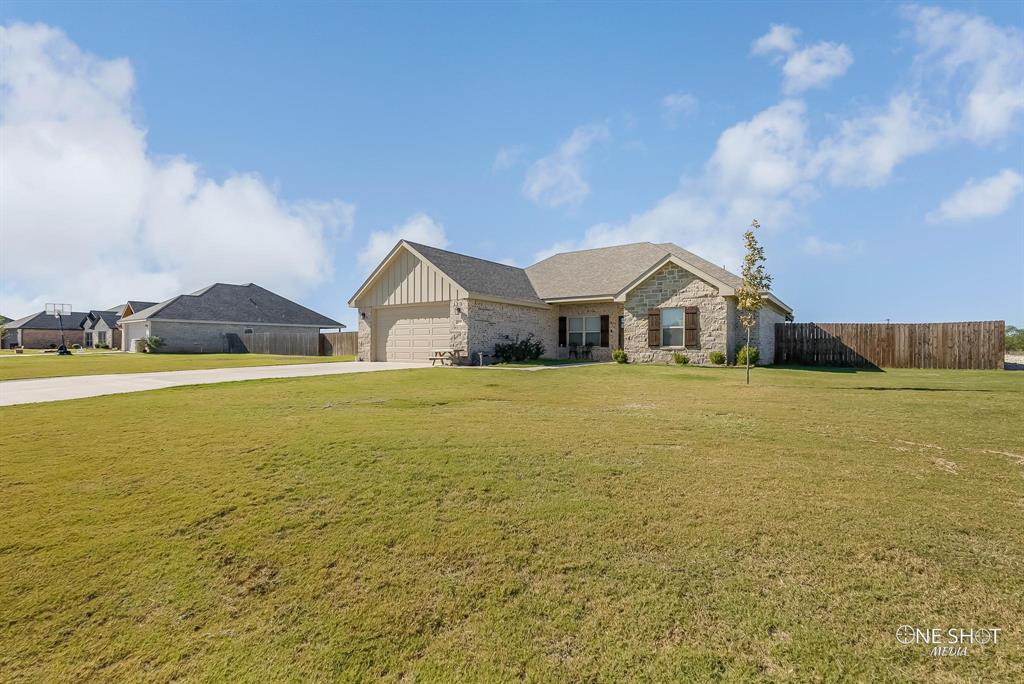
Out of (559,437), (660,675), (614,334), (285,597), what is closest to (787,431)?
(559,437)

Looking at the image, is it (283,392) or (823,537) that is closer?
(823,537)

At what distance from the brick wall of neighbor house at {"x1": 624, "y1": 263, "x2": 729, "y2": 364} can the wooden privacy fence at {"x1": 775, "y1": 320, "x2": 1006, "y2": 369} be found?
5.10 m

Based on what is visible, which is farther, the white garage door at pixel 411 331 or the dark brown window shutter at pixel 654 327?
the white garage door at pixel 411 331

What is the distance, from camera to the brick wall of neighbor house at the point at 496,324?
69.0 feet

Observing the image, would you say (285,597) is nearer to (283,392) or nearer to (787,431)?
(787,431)

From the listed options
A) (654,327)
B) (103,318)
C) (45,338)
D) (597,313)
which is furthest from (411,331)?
(45,338)

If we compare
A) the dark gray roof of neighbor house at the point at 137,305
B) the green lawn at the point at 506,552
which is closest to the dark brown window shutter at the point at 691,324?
the green lawn at the point at 506,552

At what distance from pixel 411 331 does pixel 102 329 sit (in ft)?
172

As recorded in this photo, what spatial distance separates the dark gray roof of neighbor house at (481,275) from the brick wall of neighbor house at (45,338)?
65938 mm

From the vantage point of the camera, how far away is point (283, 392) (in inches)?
447

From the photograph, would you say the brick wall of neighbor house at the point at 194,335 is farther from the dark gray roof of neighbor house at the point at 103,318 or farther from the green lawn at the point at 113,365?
the dark gray roof of neighbor house at the point at 103,318

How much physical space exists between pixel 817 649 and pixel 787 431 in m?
5.20

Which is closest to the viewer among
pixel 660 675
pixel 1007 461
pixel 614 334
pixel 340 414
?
pixel 660 675

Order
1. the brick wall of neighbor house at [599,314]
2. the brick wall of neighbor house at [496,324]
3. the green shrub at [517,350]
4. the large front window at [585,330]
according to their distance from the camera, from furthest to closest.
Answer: the large front window at [585,330] → the brick wall of neighbor house at [599,314] → the green shrub at [517,350] → the brick wall of neighbor house at [496,324]
